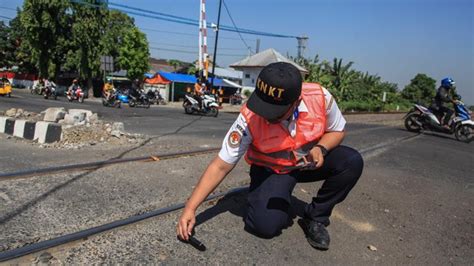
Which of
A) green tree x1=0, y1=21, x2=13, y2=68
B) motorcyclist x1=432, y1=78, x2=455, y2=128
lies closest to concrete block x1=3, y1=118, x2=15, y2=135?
motorcyclist x1=432, y1=78, x2=455, y2=128

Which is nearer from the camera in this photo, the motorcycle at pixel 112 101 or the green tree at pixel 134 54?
the motorcycle at pixel 112 101

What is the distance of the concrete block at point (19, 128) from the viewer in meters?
7.40

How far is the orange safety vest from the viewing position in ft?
9.32

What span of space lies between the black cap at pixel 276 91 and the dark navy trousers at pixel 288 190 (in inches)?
28.2

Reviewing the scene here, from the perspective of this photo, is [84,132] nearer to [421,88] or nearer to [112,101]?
[112,101]

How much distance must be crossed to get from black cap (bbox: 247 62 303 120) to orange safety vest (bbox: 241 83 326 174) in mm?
299

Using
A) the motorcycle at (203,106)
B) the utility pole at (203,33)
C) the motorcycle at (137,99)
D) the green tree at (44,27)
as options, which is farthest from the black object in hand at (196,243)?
the green tree at (44,27)

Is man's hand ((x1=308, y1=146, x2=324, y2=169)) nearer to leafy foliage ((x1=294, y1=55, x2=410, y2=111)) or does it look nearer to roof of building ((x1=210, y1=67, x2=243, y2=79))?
leafy foliage ((x1=294, y1=55, x2=410, y2=111))

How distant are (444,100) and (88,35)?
87.4 ft

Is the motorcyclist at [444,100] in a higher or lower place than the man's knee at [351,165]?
higher

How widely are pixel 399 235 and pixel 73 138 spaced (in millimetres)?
5319

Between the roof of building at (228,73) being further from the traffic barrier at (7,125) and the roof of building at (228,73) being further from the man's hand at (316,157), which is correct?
the man's hand at (316,157)

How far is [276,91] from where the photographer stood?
2410 millimetres

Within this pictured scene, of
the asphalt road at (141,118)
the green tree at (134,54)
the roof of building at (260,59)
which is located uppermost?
the roof of building at (260,59)
